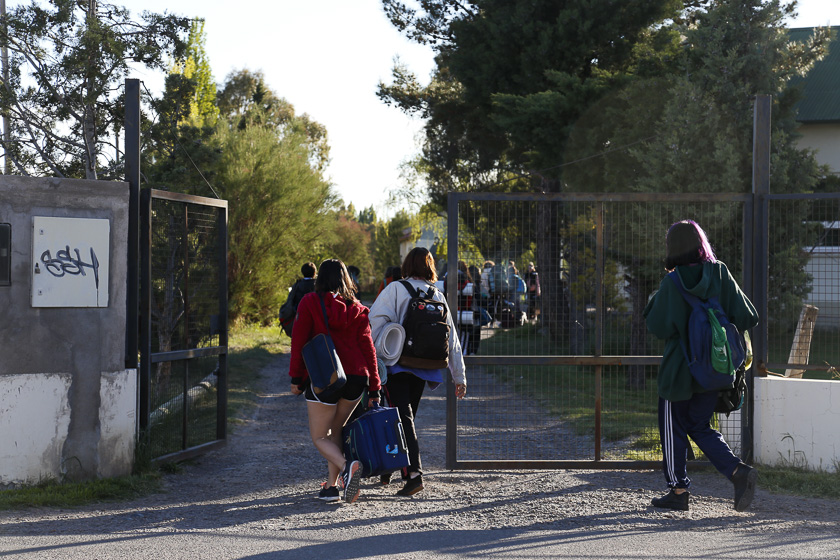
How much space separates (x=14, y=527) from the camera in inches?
217

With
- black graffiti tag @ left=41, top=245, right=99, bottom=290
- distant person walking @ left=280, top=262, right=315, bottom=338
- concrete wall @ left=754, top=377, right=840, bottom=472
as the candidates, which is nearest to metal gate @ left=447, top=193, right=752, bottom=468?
concrete wall @ left=754, top=377, right=840, bottom=472

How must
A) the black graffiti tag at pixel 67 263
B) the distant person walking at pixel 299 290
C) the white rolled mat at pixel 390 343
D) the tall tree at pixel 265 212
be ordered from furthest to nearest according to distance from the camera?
the tall tree at pixel 265 212
the distant person walking at pixel 299 290
the white rolled mat at pixel 390 343
the black graffiti tag at pixel 67 263

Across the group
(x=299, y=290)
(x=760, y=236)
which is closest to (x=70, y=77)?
(x=299, y=290)

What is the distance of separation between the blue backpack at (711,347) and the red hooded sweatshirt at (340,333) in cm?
217

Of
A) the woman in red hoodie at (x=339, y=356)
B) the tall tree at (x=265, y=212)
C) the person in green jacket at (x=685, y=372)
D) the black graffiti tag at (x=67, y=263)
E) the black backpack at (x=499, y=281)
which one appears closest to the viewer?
the person in green jacket at (x=685, y=372)

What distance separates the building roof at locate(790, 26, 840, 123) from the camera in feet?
92.2

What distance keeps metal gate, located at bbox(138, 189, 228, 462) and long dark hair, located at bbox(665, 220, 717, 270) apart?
12.6ft

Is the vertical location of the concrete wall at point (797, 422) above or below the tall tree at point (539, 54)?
below

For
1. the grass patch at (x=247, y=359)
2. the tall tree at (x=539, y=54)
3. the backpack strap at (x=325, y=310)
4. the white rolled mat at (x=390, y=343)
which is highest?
the tall tree at (x=539, y=54)

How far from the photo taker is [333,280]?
6.21 m

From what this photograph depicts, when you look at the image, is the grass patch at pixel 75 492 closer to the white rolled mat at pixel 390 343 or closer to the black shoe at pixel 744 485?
the white rolled mat at pixel 390 343

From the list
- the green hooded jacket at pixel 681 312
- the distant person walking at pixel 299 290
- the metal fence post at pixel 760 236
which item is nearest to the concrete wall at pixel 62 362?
the green hooded jacket at pixel 681 312

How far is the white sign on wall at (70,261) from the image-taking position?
6.40 metres

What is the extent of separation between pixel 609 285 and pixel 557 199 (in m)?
1.78
